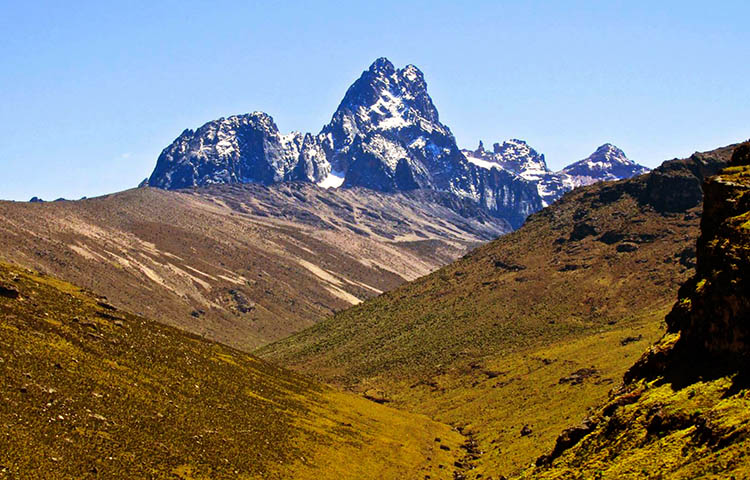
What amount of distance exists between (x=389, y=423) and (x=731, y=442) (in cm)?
11173

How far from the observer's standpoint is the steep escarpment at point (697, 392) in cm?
4759

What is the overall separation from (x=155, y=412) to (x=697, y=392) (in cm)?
6154

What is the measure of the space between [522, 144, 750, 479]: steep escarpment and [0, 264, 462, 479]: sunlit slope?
125 feet

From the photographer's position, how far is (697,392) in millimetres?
56000

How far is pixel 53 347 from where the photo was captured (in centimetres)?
9900

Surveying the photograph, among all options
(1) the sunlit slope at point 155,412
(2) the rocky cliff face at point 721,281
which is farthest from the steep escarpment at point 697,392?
(1) the sunlit slope at point 155,412

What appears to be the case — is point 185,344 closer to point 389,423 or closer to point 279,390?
point 279,390

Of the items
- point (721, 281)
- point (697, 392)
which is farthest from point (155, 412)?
point (721, 281)

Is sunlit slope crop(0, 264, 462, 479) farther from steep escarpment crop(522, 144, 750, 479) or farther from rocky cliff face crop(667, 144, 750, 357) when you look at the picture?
rocky cliff face crop(667, 144, 750, 357)

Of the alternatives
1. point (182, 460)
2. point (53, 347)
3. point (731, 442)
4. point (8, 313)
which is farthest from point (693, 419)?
point (8, 313)

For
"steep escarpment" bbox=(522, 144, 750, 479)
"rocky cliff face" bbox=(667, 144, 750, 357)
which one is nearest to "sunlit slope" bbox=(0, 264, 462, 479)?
"steep escarpment" bbox=(522, 144, 750, 479)

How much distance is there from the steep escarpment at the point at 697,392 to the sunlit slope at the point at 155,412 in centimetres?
3808

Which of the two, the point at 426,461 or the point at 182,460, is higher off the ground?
the point at 182,460

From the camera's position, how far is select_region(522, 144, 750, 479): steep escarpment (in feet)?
156
